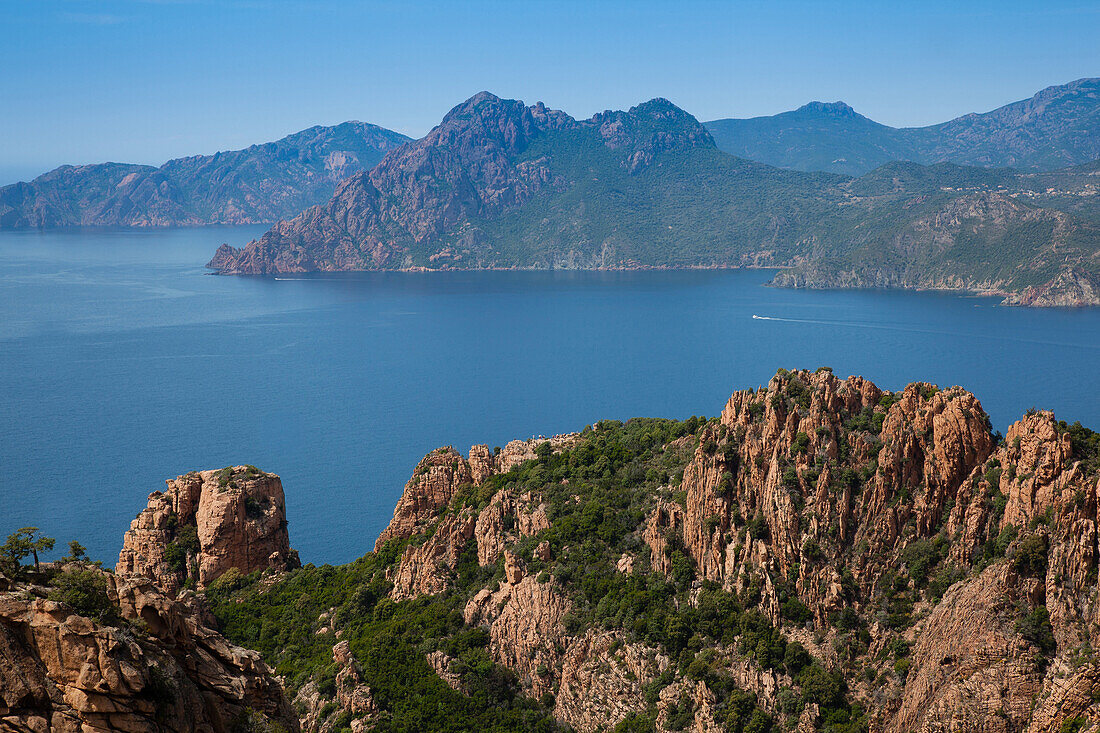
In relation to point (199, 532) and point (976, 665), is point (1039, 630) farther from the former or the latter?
point (199, 532)

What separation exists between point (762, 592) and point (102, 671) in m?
43.2

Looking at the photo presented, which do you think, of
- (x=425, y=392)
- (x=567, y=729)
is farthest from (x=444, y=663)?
(x=425, y=392)

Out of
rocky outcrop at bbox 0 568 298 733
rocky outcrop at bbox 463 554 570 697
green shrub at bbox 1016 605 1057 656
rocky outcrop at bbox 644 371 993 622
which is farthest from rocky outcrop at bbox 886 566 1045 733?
rocky outcrop at bbox 0 568 298 733

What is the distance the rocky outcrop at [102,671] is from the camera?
20.3m

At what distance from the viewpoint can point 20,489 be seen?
128 m

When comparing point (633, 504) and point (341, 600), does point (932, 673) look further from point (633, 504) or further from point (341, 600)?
point (341, 600)

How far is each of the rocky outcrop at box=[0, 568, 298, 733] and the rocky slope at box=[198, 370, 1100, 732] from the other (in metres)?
33.2

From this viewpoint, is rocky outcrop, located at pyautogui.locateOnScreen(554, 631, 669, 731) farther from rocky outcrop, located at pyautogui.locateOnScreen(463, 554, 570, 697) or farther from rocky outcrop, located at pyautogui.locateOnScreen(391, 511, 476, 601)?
rocky outcrop, located at pyautogui.locateOnScreen(391, 511, 476, 601)

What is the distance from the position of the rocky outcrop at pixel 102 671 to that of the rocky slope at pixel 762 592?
33196mm

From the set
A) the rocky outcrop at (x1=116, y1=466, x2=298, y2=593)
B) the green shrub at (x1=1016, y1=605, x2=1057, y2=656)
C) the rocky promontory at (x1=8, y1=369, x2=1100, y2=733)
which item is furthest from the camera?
the rocky outcrop at (x1=116, y1=466, x2=298, y2=593)

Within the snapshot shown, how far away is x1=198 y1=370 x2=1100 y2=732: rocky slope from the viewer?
45.9 m

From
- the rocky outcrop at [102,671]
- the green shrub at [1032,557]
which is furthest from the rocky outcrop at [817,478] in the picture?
the rocky outcrop at [102,671]

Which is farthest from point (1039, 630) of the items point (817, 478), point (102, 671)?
point (102, 671)

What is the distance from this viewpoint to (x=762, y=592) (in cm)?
5594
